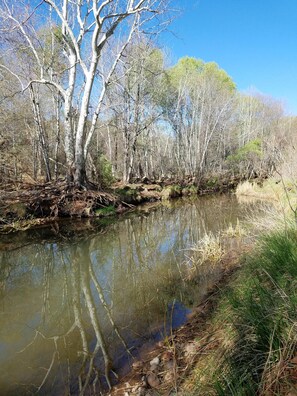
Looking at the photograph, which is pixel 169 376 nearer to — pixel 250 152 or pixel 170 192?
pixel 170 192

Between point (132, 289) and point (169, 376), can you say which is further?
point (132, 289)

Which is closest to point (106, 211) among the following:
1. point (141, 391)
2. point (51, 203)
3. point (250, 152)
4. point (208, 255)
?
point (51, 203)

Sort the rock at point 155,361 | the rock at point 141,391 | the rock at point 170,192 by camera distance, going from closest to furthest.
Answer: the rock at point 141,391 → the rock at point 155,361 → the rock at point 170,192

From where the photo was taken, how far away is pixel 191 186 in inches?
857

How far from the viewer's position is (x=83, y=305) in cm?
402

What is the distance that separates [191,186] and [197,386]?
66.3 ft

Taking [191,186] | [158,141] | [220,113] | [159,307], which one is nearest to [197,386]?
[159,307]

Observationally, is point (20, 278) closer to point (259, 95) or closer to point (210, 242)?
point (210, 242)

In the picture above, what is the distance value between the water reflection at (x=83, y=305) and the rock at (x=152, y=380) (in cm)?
35

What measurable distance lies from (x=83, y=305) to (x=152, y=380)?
1.84m

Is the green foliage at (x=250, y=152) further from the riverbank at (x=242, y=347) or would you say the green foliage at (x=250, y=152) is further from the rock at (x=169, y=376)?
the rock at (x=169, y=376)

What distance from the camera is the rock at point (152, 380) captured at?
2.37 meters

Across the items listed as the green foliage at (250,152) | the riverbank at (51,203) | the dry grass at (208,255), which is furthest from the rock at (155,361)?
the green foliage at (250,152)

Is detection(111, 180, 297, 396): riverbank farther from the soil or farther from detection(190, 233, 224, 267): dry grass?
detection(190, 233, 224, 267): dry grass
